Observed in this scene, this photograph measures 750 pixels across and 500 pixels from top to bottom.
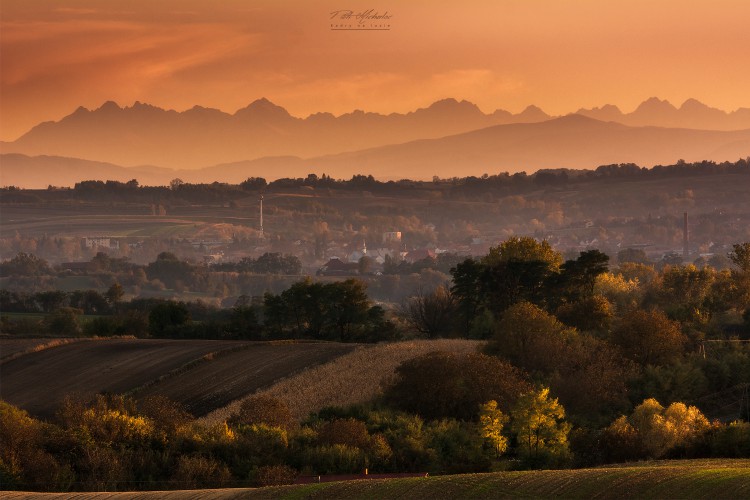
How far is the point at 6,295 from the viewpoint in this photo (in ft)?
516

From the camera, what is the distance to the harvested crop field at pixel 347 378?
71.2 meters

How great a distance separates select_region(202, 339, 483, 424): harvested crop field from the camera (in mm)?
71188

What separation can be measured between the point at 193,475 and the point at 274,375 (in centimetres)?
2852

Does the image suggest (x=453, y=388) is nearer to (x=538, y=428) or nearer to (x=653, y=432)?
(x=538, y=428)

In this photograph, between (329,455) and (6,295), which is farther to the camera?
(6,295)

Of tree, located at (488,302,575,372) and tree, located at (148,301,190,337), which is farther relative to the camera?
tree, located at (148,301,190,337)

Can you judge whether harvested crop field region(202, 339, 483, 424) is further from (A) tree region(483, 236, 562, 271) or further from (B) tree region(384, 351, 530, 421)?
(A) tree region(483, 236, 562, 271)

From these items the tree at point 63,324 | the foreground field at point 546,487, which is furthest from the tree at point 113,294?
the foreground field at point 546,487

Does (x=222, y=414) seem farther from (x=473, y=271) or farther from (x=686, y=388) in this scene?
(x=473, y=271)

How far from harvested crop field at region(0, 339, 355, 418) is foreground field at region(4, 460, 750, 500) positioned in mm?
31347

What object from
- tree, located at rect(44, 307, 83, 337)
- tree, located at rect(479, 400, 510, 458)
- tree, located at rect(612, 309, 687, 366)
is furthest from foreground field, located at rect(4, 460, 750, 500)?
tree, located at rect(44, 307, 83, 337)

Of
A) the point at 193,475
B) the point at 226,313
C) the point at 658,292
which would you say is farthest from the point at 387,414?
the point at 226,313

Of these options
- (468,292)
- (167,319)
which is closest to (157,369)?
(167,319)

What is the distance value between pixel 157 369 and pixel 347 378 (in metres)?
14.9
